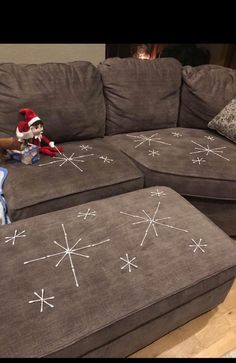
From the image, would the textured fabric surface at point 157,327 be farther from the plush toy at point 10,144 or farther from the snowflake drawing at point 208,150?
the plush toy at point 10,144

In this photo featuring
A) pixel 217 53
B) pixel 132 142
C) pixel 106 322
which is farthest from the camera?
pixel 217 53

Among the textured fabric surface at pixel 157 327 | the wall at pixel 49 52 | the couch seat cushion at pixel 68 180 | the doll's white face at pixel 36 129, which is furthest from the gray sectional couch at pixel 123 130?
the textured fabric surface at pixel 157 327

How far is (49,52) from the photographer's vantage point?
207cm

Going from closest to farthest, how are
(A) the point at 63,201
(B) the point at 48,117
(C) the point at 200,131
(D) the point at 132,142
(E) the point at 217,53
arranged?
1. (A) the point at 63,201
2. (B) the point at 48,117
3. (D) the point at 132,142
4. (C) the point at 200,131
5. (E) the point at 217,53

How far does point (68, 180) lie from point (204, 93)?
1.17 metres

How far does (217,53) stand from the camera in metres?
2.68

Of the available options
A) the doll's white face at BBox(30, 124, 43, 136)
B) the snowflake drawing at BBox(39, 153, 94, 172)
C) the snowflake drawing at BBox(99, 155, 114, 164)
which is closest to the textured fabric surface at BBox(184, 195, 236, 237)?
the snowflake drawing at BBox(99, 155, 114, 164)

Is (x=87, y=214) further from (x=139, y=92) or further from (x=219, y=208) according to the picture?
(x=139, y=92)

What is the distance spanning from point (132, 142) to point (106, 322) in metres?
1.18

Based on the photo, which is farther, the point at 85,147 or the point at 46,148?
the point at 85,147

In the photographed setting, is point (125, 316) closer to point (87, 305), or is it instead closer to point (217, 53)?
point (87, 305)

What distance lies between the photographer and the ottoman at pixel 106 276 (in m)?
0.83

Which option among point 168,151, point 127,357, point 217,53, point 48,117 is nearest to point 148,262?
point 127,357

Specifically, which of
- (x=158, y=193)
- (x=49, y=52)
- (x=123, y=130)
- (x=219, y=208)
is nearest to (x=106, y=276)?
(x=158, y=193)
